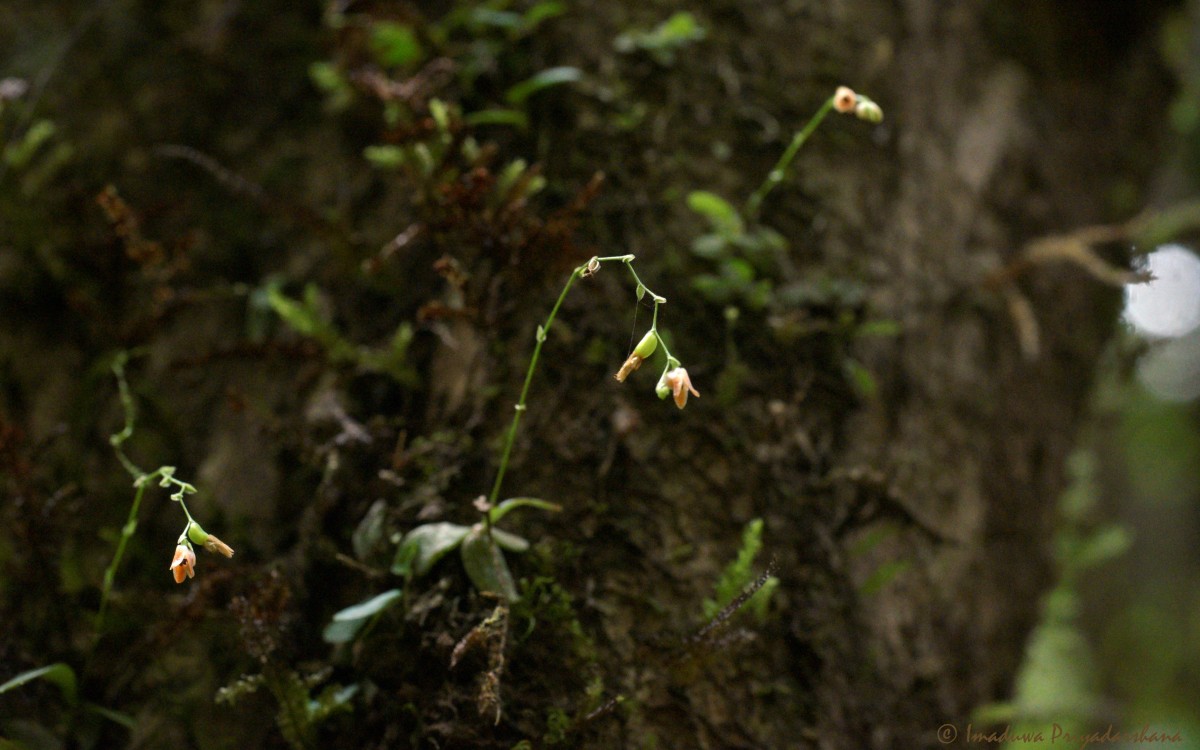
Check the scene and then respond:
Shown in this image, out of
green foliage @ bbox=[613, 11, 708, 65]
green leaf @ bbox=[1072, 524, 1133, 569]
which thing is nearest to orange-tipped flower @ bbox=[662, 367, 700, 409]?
green foliage @ bbox=[613, 11, 708, 65]

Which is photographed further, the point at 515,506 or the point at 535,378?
the point at 535,378

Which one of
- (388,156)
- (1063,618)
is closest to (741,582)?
(388,156)

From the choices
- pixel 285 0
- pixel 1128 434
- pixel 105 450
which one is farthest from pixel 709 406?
pixel 1128 434

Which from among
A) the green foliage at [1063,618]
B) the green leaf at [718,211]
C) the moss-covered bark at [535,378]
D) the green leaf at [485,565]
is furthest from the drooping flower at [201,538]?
the green foliage at [1063,618]

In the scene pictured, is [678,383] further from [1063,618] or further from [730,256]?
[1063,618]

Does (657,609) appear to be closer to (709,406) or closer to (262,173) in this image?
(709,406)

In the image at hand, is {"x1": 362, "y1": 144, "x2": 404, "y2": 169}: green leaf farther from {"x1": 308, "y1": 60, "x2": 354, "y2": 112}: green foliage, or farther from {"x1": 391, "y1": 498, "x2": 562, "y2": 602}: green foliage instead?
{"x1": 391, "y1": 498, "x2": 562, "y2": 602}: green foliage
